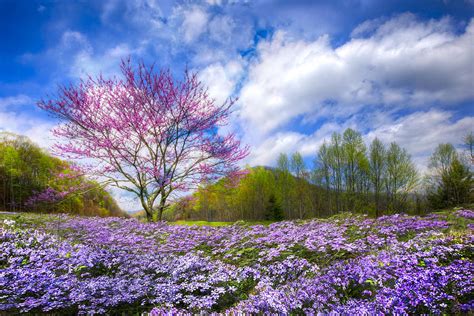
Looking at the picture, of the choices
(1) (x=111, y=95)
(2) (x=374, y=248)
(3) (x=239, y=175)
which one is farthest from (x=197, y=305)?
(1) (x=111, y=95)

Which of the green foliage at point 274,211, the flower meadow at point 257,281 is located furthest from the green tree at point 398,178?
the flower meadow at point 257,281

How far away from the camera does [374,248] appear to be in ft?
17.5

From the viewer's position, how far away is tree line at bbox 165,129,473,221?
29.1m

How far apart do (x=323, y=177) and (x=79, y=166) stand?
25.3m

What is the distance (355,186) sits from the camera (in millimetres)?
31656

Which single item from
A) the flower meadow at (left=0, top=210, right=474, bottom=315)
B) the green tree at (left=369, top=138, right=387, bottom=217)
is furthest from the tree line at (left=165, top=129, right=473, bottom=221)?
the flower meadow at (left=0, top=210, right=474, bottom=315)

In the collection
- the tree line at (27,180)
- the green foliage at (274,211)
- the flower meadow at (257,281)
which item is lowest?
the green foliage at (274,211)

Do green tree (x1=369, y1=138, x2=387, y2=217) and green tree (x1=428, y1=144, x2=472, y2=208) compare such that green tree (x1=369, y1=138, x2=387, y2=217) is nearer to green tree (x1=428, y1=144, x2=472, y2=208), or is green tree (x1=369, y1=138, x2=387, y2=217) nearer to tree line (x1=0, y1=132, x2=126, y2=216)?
green tree (x1=428, y1=144, x2=472, y2=208)

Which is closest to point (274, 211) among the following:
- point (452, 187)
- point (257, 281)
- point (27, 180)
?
point (452, 187)

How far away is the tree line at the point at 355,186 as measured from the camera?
95.3 feet

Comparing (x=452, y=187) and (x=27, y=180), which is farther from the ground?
(x=27, y=180)

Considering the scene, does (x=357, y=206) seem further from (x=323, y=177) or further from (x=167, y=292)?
(x=167, y=292)

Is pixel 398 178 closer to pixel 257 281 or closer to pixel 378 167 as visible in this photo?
pixel 378 167

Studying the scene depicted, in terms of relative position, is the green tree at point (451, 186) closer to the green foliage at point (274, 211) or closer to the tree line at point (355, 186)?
the tree line at point (355, 186)
